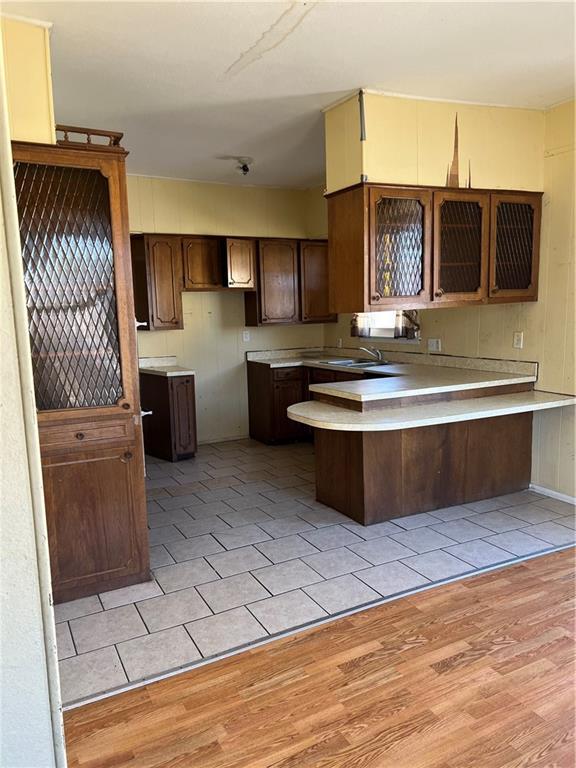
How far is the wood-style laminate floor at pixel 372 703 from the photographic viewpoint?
5.69ft

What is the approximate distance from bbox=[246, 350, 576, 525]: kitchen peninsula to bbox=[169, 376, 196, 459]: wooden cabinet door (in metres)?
1.74

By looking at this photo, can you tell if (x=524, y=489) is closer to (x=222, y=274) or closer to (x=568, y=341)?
(x=568, y=341)

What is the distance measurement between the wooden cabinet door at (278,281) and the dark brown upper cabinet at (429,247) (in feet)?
6.94

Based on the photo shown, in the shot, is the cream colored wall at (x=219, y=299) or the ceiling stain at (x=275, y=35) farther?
the cream colored wall at (x=219, y=299)

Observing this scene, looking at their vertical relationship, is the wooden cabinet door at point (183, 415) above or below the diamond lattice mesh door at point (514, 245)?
below

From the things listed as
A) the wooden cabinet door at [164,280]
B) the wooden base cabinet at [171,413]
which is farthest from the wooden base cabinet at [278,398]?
the wooden cabinet door at [164,280]

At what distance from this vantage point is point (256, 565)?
119 inches

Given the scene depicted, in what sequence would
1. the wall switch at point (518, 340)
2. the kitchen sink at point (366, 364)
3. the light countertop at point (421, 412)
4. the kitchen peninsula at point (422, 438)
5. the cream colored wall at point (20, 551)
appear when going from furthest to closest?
1. the kitchen sink at point (366, 364)
2. the wall switch at point (518, 340)
3. the kitchen peninsula at point (422, 438)
4. the light countertop at point (421, 412)
5. the cream colored wall at point (20, 551)

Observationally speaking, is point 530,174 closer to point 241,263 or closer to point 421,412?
point 421,412

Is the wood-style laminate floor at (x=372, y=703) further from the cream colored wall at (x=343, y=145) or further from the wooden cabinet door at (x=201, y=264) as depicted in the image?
the wooden cabinet door at (x=201, y=264)

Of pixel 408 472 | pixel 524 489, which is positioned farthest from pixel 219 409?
pixel 524 489

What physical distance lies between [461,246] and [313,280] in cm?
246

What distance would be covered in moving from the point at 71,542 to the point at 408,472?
2.12m

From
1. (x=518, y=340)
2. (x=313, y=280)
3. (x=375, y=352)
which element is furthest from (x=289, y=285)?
(x=518, y=340)
